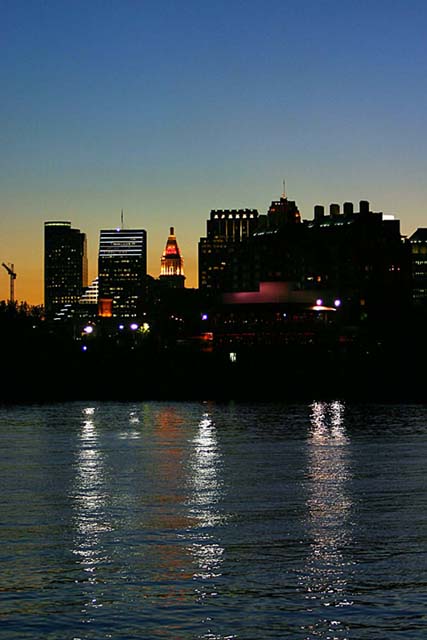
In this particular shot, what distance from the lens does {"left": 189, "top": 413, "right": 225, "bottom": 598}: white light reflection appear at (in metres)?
30.4

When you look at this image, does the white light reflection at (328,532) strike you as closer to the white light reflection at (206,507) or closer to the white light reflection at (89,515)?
the white light reflection at (206,507)

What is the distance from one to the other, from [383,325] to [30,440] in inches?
5055

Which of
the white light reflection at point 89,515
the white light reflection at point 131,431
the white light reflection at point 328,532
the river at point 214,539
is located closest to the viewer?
the river at point 214,539

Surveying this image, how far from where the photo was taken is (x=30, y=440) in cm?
6962

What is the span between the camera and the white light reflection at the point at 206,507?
30375 millimetres

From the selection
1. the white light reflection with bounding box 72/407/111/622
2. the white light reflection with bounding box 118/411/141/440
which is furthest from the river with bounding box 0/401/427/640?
the white light reflection with bounding box 118/411/141/440

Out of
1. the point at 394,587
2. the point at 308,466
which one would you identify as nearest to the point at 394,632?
the point at 394,587

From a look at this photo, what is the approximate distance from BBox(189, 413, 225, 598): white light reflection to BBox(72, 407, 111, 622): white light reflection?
2428mm

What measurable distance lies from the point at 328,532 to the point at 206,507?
20.2 ft

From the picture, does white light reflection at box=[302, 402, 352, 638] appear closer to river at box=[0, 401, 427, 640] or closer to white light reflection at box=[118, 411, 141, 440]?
river at box=[0, 401, 427, 640]

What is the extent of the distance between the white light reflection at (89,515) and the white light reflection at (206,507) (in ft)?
7.97

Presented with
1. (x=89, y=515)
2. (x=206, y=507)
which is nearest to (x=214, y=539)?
(x=89, y=515)

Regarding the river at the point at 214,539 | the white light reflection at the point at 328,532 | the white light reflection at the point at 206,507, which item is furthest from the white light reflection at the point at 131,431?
the white light reflection at the point at 328,532

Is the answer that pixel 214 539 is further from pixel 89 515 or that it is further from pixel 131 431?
pixel 131 431
